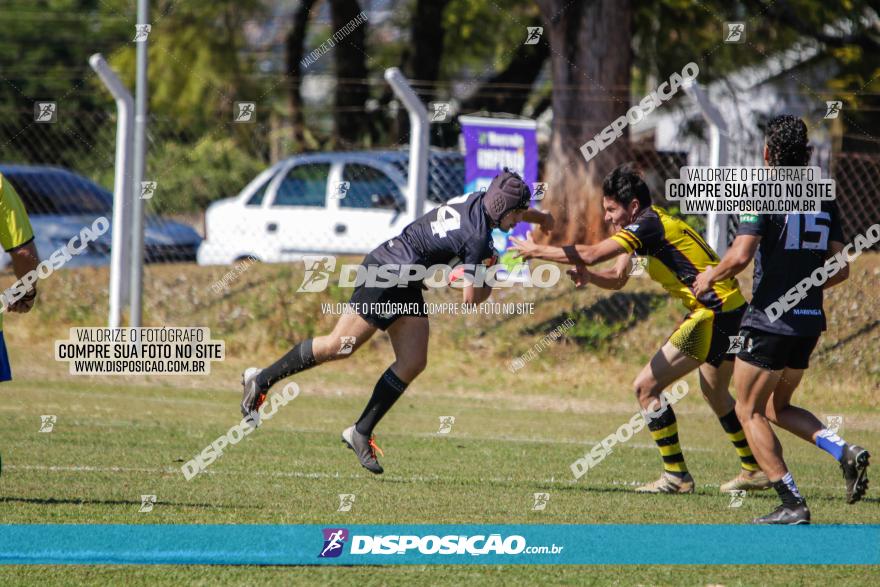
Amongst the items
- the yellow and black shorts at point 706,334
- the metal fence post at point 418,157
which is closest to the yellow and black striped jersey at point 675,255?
the yellow and black shorts at point 706,334

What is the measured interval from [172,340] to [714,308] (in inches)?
272

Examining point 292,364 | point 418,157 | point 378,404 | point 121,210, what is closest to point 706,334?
point 378,404

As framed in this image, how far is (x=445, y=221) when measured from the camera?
8484 mm

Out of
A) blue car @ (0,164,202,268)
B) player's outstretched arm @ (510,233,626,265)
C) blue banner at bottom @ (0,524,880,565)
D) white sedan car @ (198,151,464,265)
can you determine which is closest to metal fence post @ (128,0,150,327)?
blue car @ (0,164,202,268)

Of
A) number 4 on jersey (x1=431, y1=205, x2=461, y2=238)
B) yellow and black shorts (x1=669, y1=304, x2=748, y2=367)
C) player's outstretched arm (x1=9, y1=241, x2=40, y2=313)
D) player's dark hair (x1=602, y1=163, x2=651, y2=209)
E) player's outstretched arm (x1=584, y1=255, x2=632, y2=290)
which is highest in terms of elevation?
player's dark hair (x1=602, y1=163, x2=651, y2=209)

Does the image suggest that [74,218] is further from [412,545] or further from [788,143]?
[412,545]

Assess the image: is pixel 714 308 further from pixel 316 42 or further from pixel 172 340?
pixel 316 42

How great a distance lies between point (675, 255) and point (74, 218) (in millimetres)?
11269

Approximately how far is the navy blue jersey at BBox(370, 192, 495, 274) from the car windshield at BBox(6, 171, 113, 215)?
10087 millimetres

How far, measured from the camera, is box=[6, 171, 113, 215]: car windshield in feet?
58.6

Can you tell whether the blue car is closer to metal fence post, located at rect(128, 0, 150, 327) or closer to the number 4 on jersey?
metal fence post, located at rect(128, 0, 150, 327)

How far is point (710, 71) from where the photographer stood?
84.4 ft

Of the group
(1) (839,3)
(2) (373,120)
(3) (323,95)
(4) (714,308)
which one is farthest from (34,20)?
(4) (714,308)

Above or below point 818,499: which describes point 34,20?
above
